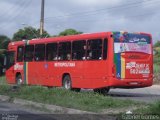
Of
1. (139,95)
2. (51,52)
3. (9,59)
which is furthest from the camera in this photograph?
(9,59)

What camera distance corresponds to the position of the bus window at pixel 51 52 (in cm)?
2587

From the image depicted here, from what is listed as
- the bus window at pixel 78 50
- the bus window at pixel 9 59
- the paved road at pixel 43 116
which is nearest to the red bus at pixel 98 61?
the bus window at pixel 78 50

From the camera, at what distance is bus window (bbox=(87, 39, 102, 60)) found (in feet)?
73.2

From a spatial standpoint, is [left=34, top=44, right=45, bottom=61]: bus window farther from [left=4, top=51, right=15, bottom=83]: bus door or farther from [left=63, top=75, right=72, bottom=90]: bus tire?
[left=4, top=51, right=15, bottom=83]: bus door

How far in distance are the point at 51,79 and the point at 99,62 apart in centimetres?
484

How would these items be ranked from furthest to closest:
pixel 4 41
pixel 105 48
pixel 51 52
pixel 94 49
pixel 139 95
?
pixel 4 41 → pixel 51 52 → pixel 139 95 → pixel 94 49 → pixel 105 48

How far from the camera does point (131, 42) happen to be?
877 inches

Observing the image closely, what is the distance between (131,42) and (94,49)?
1737mm

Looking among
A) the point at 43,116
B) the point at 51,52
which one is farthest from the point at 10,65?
the point at 43,116

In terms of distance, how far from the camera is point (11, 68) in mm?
30953

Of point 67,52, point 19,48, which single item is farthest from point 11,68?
point 67,52

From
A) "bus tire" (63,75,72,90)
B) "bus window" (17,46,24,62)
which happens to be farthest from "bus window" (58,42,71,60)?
"bus window" (17,46,24,62)

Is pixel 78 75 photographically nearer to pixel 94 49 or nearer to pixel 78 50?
pixel 78 50

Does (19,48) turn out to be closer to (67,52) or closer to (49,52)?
(49,52)
